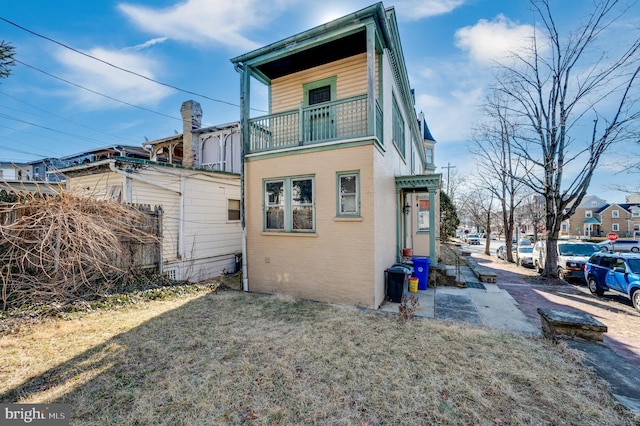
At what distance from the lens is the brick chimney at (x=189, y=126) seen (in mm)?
13502

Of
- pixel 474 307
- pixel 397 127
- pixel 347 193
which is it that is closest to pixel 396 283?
pixel 474 307

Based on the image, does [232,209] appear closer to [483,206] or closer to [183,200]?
[183,200]

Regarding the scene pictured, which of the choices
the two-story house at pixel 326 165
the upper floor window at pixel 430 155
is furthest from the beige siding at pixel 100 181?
the upper floor window at pixel 430 155

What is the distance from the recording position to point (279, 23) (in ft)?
27.3

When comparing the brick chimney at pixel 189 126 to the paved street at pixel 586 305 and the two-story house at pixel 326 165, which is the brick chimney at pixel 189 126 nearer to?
the two-story house at pixel 326 165

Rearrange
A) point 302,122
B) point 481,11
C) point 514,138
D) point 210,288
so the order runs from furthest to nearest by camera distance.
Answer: point 514,138
point 481,11
point 210,288
point 302,122

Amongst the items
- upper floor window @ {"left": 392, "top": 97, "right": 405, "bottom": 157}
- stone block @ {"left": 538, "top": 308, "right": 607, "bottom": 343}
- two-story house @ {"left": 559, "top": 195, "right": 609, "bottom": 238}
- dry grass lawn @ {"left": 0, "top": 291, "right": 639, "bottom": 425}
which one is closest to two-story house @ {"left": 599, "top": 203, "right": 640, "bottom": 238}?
two-story house @ {"left": 559, "top": 195, "right": 609, "bottom": 238}

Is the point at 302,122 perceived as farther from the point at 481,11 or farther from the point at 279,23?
the point at 481,11

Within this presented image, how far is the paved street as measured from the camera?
16.8 ft

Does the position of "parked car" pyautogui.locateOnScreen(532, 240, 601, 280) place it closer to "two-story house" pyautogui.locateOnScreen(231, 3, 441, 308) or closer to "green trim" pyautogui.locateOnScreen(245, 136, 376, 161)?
"two-story house" pyautogui.locateOnScreen(231, 3, 441, 308)

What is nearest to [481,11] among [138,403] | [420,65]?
[420,65]

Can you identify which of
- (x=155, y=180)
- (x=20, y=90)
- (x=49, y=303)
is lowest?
(x=49, y=303)

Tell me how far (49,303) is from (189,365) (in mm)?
4329

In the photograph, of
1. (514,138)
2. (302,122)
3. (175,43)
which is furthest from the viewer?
(514,138)
